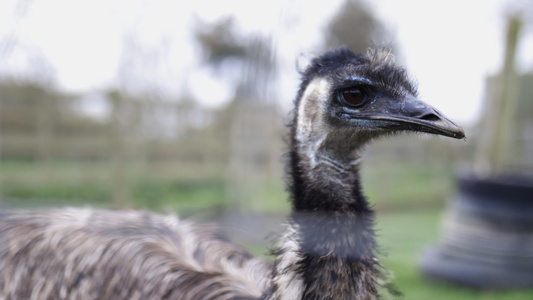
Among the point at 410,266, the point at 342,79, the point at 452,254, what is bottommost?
the point at 410,266

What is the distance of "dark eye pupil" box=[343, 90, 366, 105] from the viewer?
1.32 metres

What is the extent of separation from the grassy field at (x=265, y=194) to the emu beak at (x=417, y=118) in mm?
1019

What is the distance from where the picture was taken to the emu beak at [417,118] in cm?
116

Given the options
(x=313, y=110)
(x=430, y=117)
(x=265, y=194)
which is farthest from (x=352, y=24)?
(x=430, y=117)

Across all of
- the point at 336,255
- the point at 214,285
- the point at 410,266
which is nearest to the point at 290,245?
the point at 336,255

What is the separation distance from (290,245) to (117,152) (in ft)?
8.31

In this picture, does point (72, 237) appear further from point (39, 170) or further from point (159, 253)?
point (39, 170)

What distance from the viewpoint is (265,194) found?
6.15m

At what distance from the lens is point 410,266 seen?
379cm

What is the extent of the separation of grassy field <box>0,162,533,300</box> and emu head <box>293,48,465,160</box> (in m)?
0.88

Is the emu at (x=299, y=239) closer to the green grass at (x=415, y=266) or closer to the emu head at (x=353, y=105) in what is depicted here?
the emu head at (x=353, y=105)

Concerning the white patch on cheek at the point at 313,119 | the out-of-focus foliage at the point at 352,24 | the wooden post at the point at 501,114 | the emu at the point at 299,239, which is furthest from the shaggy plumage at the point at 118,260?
the out-of-focus foliage at the point at 352,24

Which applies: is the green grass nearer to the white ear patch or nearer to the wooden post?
the white ear patch

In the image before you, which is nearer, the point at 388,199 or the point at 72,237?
the point at 72,237
